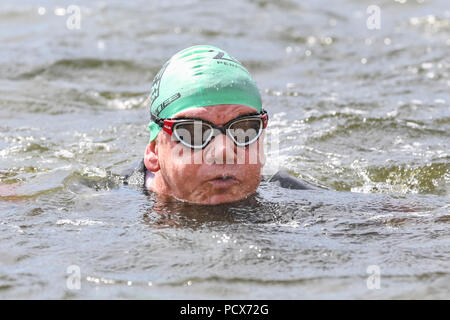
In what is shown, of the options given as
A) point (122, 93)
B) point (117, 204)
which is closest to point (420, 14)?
point (122, 93)

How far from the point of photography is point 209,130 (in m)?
5.73

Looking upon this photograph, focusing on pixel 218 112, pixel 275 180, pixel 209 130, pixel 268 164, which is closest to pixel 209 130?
pixel 209 130

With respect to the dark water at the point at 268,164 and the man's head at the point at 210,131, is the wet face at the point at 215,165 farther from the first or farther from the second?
the dark water at the point at 268,164

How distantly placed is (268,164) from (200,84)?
2284 mm

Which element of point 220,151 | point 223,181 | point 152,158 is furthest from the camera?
point 152,158

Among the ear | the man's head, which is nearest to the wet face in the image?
the man's head

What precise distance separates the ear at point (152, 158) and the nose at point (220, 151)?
0.65 m

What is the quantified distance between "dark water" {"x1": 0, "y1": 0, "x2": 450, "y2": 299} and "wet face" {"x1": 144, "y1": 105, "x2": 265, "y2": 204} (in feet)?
0.42

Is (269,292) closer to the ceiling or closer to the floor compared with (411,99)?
closer to the floor

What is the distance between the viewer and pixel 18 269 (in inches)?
190

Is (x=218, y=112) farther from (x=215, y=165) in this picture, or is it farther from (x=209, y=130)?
(x=215, y=165)
